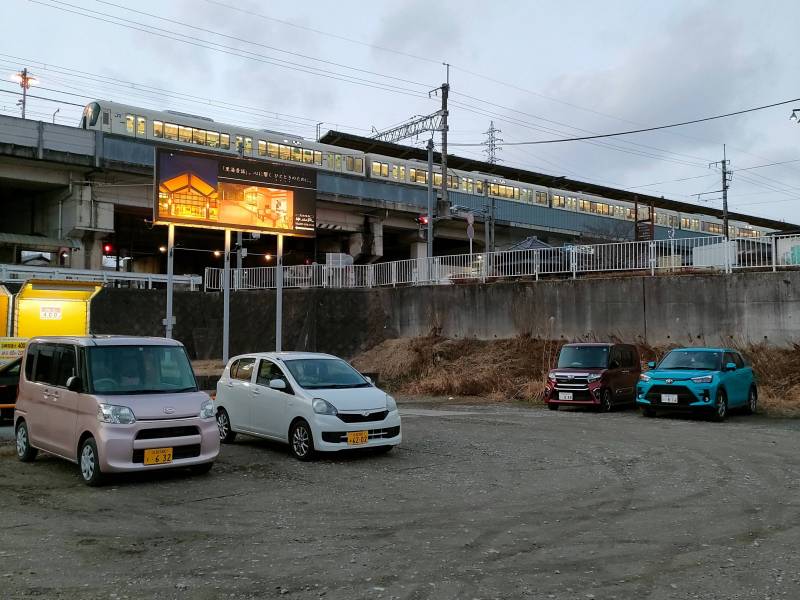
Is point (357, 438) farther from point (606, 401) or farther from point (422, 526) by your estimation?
point (606, 401)

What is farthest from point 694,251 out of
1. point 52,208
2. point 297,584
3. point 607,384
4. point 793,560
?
point 52,208

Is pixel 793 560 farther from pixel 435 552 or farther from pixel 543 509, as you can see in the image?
pixel 435 552

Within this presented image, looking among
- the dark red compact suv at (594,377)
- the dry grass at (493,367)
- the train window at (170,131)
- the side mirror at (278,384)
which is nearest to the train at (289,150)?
the train window at (170,131)

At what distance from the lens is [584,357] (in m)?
17.9

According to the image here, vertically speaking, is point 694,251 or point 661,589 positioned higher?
point 694,251

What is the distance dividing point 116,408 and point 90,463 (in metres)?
0.76

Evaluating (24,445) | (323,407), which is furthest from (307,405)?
(24,445)

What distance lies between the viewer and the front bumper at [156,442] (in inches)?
320

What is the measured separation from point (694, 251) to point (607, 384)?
21.7ft

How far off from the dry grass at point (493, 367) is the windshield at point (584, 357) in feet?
7.59

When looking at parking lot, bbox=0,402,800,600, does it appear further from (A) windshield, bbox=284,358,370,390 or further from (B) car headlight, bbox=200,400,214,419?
(A) windshield, bbox=284,358,370,390

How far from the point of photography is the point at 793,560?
5.43 metres

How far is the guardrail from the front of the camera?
A: 2653 cm

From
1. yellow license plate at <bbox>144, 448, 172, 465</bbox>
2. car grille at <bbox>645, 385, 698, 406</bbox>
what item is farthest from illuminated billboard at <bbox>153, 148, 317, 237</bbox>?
yellow license plate at <bbox>144, 448, 172, 465</bbox>
